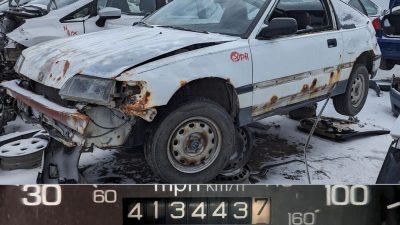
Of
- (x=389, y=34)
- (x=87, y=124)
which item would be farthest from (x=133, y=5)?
(x=389, y=34)

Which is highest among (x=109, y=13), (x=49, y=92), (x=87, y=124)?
(x=109, y=13)

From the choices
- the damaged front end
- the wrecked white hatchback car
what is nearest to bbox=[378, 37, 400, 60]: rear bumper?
the wrecked white hatchback car

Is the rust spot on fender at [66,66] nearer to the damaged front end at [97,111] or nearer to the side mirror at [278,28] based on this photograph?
the damaged front end at [97,111]

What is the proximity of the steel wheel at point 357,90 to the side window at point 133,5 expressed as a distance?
329 cm

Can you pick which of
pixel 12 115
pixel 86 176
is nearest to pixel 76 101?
pixel 86 176

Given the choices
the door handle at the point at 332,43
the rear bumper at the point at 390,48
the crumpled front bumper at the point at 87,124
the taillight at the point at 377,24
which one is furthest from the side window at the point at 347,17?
the taillight at the point at 377,24

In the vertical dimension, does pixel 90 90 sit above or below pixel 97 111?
above

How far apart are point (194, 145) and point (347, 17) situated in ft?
9.82

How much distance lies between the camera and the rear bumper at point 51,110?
3.02 meters

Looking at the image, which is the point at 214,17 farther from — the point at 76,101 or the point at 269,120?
the point at 269,120

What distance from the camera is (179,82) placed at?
3230mm

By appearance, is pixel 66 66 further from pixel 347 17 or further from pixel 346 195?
pixel 347 17

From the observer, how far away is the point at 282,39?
4051mm

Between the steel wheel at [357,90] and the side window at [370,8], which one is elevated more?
the side window at [370,8]
